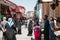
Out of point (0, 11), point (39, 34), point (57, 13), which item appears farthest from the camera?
point (0, 11)

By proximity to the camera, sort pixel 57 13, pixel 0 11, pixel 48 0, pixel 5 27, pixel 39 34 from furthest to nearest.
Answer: pixel 0 11 < pixel 57 13 < pixel 39 34 < pixel 5 27 < pixel 48 0

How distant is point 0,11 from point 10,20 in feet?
120

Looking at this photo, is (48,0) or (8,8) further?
(8,8)

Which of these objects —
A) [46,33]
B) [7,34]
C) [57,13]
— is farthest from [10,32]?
[57,13]

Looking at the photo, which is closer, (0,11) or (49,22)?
(49,22)

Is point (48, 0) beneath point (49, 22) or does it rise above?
above

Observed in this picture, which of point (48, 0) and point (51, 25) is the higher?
point (48, 0)

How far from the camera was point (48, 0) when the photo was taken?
41.9 feet

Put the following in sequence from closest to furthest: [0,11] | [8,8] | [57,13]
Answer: [57,13] → [0,11] → [8,8]

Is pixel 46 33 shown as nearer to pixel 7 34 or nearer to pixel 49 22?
pixel 49 22

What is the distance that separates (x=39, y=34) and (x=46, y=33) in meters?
1.51

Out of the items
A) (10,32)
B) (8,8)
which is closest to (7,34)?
(10,32)

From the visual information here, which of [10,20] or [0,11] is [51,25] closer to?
[10,20]

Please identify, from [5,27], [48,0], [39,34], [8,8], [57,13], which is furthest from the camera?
[8,8]
